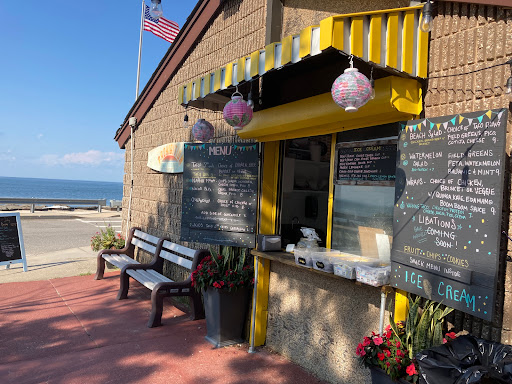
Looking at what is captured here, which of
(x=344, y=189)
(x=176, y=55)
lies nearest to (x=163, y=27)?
(x=176, y=55)

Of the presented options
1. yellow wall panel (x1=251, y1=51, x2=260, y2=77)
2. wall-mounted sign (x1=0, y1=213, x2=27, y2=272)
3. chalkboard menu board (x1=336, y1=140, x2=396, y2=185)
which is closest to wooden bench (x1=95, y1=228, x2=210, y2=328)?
wall-mounted sign (x1=0, y1=213, x2=27, y2=272)

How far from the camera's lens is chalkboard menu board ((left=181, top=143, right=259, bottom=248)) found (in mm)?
5055

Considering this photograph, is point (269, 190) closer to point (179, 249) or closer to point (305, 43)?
point (179, 249)

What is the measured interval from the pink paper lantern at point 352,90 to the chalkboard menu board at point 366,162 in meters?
0.96

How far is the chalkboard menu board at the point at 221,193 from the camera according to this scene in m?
5.05

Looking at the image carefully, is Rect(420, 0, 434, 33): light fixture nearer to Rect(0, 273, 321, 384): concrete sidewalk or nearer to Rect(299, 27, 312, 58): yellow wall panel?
Rect(299, 27, 312, 58): yellow wall panel

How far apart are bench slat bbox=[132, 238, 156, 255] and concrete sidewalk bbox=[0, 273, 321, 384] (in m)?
1.11

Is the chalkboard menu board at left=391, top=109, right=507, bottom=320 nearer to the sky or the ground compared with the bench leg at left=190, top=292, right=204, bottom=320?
nearer to the sky

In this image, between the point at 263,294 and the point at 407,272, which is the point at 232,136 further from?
the point at 407,272

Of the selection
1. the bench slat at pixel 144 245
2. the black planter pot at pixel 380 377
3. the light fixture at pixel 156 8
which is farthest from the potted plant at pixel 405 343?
the light fixture at pixel 156 8

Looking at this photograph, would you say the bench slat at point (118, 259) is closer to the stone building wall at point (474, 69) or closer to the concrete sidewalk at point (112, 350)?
the concrete sidewalk at point (112, 350)

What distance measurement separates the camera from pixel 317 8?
462 cm

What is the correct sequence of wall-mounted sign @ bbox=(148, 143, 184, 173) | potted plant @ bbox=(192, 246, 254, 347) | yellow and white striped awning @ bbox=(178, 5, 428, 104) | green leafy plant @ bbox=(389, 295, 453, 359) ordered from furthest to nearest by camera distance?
wall-mounted sign @ bbox=(148, 143, 184, 173), potted plant @ bbox=(192, 246, 254, 347), green leafy plant @ bbox=(389, 295, 453, 359), yellow and white striped awning @ bbox=(178, 5, 428, 104)

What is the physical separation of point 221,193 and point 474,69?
3.24 meters
